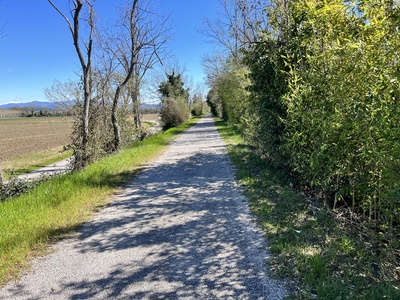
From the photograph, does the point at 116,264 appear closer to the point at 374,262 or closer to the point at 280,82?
the point at 374,262

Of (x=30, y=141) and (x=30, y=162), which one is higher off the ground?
(x=30, y=141)

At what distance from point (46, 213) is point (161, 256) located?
94.5 inches

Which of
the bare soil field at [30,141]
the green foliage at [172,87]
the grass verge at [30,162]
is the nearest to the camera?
the grass verge at [30,162]

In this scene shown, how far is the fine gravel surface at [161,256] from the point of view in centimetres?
267

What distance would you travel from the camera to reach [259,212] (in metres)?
4.59

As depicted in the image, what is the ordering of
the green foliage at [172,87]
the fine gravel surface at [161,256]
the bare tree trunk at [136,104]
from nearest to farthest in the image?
the fine gravel surface at [161,256], the bare tree trunk at [136,104], the green foliage at [172,87]

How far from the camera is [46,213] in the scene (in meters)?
4.51

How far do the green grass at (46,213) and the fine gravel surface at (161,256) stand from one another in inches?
9.5

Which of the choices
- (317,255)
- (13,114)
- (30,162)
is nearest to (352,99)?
(317,255)

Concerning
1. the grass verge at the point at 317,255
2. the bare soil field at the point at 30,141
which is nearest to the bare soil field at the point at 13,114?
the bare soil field at the point at 30,141

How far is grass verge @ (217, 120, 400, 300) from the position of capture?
98.3 inches

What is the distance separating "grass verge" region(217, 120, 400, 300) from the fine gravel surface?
0.64ft

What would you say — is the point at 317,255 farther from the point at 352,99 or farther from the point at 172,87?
the point at 172,87

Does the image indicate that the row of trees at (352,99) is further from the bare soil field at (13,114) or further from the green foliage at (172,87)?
the bare soil field at (13,114)
